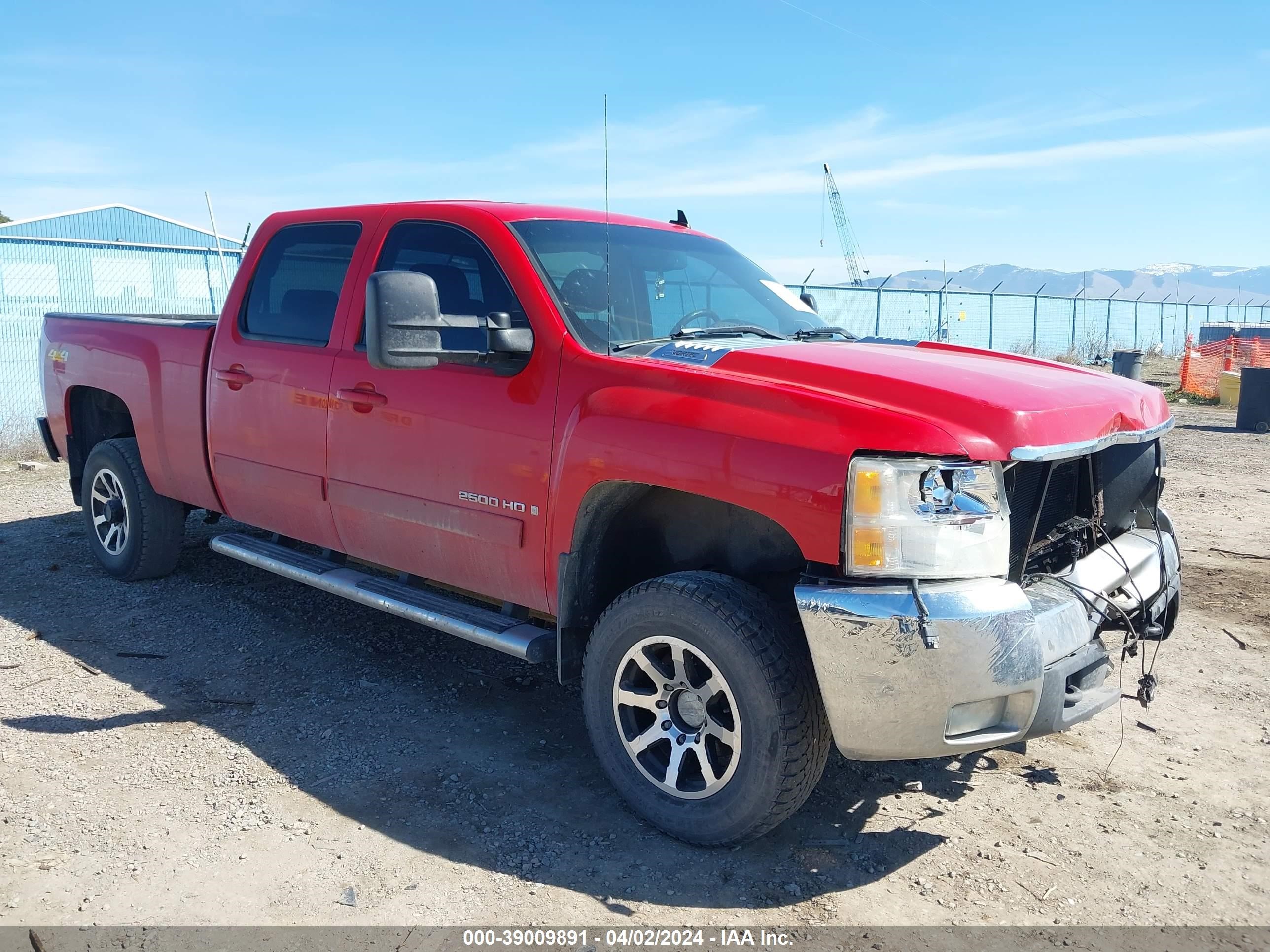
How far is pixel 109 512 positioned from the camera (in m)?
5.86

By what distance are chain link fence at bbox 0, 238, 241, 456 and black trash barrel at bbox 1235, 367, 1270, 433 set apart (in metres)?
14.1

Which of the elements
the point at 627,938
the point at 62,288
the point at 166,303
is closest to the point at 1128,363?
the point at 166,303

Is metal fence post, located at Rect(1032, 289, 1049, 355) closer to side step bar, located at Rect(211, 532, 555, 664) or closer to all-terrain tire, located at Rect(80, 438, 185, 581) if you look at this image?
all-terrain tire, located at Rect(80, 438, 185, 581)

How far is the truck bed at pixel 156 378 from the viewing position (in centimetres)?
501

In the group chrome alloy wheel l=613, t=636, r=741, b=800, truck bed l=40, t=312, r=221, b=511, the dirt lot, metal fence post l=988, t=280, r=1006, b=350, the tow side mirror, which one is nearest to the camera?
the dirt lot

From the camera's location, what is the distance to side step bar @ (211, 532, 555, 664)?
358 cm

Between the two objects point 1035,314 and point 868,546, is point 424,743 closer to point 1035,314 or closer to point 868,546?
point 868,546

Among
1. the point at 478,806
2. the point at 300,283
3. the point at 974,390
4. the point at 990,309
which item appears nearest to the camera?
the point at 974,390

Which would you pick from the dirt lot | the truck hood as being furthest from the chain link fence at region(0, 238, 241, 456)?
the truck hood

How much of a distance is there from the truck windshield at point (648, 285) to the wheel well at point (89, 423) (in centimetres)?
340

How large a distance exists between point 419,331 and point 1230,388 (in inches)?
687

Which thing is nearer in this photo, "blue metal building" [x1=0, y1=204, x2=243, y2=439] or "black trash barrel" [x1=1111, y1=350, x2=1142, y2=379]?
"blue metal building" [x1=0, y1=204, x2=243, y2=439]

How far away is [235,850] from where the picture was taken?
313 centimetres

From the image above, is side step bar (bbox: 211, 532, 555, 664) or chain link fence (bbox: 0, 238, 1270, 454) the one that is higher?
chain link fence (bbox: 0, 238, 1270, 454)
